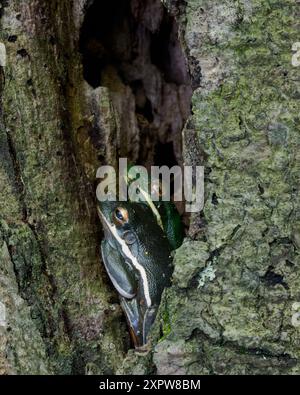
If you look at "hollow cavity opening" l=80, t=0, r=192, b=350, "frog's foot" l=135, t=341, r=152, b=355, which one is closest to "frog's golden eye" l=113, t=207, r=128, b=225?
"hollow cavity opening" l=80, t=0, r=192, b=350

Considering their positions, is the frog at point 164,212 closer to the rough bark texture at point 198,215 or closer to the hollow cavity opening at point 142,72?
the hollow cavity opening at point 142,72

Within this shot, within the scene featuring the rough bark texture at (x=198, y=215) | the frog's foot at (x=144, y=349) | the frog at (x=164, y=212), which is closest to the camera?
the rough bark texture at (x=198, y=215)

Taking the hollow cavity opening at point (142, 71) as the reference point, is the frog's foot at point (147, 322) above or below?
below

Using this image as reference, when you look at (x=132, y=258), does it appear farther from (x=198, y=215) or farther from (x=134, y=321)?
(x=198, y=215)

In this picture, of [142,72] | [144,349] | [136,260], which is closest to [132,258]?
[136,260]

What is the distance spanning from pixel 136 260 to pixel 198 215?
0.45 metres

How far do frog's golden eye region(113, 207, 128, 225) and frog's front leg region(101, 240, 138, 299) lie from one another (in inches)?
3.8

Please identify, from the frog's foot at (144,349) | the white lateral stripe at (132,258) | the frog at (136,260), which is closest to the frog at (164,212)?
the frog at (136,260)

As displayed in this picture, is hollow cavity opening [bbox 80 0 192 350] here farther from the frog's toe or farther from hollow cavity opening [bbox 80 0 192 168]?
the frog's toe

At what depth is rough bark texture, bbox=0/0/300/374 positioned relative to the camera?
1.91m

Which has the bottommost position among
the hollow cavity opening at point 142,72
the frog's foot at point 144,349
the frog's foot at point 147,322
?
the frog's foot at point 144,349

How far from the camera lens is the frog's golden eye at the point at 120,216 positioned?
2316 mm

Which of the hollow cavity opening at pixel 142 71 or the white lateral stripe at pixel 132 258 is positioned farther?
the hollow cavity opening at pixel 142 71

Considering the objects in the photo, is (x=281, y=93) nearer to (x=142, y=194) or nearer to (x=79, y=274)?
(x=142, y=194)
